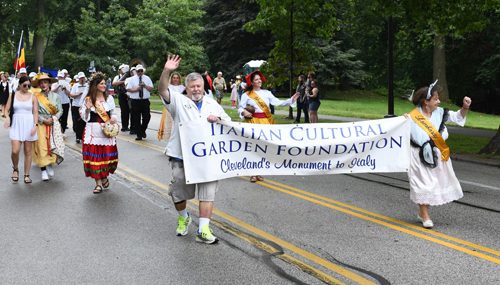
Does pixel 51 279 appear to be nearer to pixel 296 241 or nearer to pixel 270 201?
pixel 296 241

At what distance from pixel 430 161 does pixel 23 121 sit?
6.89 meters

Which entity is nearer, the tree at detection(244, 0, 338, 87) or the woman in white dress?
the woman in white dress

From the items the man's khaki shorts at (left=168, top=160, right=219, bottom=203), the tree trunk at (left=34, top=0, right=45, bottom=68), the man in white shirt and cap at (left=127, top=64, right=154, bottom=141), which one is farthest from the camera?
the tree trunk at (left=34, top=0, right=45, bottom=68)

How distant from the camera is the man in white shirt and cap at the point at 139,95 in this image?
15.8 m

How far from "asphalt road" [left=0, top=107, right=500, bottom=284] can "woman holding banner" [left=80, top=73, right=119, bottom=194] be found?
1.18 ft

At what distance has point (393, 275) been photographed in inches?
185

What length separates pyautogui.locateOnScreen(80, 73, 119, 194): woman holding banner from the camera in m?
8.62

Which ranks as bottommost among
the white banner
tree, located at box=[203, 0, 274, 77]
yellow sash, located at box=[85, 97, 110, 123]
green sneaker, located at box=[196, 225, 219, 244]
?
green sneaker, located at box=[196, 225, 219, 244]

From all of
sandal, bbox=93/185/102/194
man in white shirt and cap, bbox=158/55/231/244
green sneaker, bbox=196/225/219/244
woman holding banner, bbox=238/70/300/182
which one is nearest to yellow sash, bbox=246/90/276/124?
woman holding banner, bbox=238/70/300/182

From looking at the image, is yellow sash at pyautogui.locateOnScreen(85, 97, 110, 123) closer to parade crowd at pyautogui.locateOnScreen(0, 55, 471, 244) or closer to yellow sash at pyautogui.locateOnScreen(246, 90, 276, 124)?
parade crowd at pyautogui.locateOnScreen(0, 55, 471, 244)

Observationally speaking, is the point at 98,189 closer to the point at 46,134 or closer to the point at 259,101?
the point at 46,134

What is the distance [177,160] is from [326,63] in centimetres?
3592

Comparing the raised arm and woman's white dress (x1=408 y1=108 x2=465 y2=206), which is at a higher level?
the raised arm

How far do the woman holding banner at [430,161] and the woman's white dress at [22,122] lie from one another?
21.5ft
